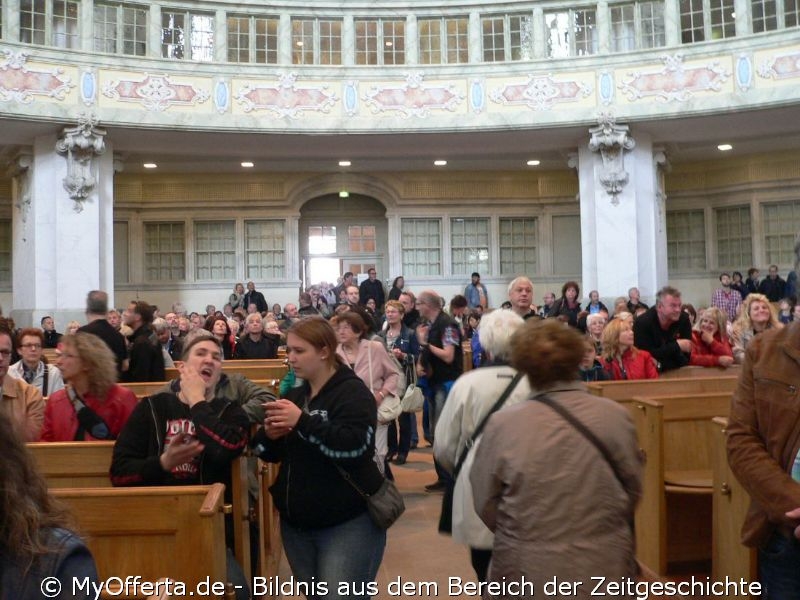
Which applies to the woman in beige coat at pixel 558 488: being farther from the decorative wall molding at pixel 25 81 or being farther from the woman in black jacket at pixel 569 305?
the decorative wall molding at pixel 25 81

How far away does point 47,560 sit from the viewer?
5.06 feet

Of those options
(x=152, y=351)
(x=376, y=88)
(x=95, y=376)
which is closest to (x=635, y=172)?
(x=376, y=88)

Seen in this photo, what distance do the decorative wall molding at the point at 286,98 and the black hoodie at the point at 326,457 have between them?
14.5 m

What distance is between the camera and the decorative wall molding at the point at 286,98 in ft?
56.9

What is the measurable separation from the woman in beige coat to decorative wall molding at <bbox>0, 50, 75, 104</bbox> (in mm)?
15354

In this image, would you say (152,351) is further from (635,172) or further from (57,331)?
(635,172)

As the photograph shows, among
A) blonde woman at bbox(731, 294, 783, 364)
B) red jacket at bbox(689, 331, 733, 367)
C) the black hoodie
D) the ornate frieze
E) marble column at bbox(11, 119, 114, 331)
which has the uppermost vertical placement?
the ornate frieze

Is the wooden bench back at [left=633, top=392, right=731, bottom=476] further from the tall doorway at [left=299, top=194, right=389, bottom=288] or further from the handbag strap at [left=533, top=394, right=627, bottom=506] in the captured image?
the tall doorway at [left=299, top=194, right=389, bottom=288]

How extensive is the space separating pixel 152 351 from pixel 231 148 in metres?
11.6

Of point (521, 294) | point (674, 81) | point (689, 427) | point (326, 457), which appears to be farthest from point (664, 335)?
point (674, 81)

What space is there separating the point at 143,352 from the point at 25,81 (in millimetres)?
10303

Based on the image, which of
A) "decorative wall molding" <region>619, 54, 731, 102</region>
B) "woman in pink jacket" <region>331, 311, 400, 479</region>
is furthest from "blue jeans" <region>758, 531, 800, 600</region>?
"decorative wall molding" <region>619, 54, 731, 102</region>

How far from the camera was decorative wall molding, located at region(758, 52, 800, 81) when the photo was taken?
52.0 ft

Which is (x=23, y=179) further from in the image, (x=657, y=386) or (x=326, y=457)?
(x=326, y=457)
